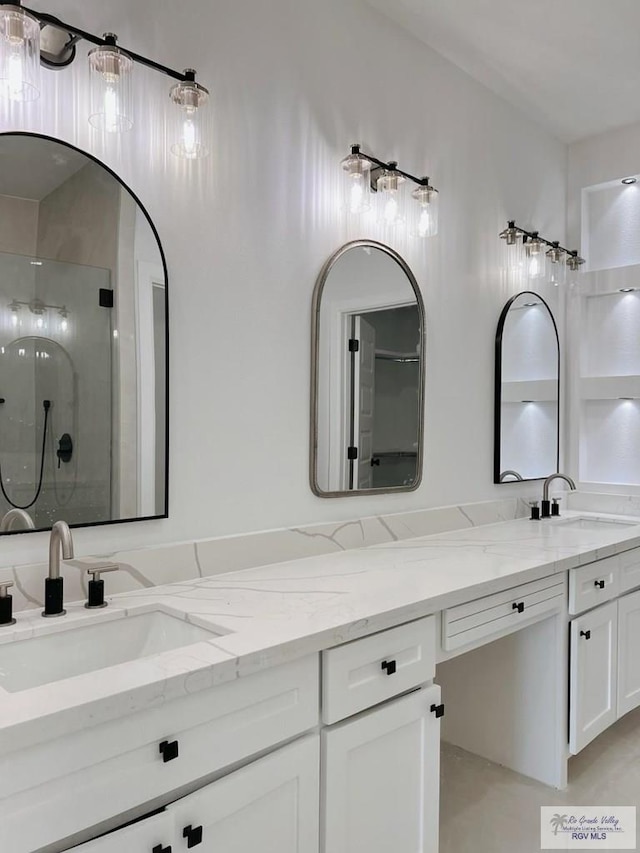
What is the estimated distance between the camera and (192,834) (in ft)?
3.63

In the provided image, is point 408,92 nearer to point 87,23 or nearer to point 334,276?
point 334,276

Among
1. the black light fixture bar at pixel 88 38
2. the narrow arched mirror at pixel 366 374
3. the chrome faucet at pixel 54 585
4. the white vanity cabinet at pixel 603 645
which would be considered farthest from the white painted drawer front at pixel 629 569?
the black light fixture bar at pixel 88 38

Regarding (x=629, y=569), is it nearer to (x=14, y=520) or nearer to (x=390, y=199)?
(x=390, y=199)

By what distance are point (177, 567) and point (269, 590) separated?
257 millimetres

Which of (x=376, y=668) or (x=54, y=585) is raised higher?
(x=54, y=585)

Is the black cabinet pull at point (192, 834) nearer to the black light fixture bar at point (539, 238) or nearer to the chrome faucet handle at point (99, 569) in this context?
the chrome faucet handle at point (99, 569)

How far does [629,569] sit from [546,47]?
6.80 ft

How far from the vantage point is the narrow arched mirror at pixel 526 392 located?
290 cm

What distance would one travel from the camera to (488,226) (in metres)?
2.84

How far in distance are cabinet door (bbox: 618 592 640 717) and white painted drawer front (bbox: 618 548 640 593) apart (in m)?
0.04

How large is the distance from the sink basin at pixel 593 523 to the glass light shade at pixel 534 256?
45.4 inches

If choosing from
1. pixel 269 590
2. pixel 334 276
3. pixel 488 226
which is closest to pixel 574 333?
pixel 488 226

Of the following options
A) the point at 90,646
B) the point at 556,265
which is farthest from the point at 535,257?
the point at 90,646

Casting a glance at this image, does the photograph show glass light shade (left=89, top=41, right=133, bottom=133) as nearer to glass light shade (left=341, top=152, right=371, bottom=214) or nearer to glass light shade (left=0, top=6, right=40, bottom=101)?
glass light shade (left=0, top=6, right=40, bottom=101)
